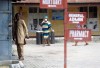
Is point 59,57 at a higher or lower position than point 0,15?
lower

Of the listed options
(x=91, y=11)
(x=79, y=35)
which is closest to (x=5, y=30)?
(x=79, y=35)

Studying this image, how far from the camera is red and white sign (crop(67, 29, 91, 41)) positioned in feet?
34.5

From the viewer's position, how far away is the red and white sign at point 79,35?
10.5 meters

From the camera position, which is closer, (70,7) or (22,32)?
(22,32)

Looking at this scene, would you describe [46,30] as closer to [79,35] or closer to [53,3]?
[79,35]

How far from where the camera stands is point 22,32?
1702cm

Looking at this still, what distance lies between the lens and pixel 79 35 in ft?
34.8

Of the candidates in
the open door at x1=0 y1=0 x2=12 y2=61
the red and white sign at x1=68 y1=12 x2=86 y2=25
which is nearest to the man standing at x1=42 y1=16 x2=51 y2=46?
the open door at x1=0 y1=0 x2=12 y2=61

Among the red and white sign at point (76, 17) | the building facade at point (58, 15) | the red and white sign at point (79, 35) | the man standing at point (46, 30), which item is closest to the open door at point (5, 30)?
the red and white sign at point (76, 17)

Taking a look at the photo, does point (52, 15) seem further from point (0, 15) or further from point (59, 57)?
point (0, 15)

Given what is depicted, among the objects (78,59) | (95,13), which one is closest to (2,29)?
(78,59)

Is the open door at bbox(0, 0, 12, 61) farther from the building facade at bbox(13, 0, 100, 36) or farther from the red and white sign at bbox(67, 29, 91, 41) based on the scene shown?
the building facade at bbox(13, 0, 100, 36)

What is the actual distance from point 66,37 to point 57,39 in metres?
18.9

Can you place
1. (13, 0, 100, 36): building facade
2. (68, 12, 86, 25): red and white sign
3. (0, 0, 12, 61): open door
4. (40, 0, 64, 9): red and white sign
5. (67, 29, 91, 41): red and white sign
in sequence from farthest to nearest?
(13, 0, 100, 36): building facade
(0, 0, 12, 61): open door
(68, 12, 86, 25): red and white sign
(67, 29, 91, 41): red and white sign
(40, 0, 64, 9): red and white sign
